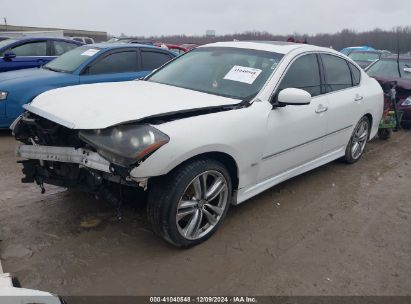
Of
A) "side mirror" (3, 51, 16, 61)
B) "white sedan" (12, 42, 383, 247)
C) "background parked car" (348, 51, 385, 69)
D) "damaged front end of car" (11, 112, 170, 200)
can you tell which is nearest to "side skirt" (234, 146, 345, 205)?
"white sedan" (12, 42, 383, 247)

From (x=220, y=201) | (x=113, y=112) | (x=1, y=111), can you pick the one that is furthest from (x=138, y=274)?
(x=1, y=111)

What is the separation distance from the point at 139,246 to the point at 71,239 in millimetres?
579

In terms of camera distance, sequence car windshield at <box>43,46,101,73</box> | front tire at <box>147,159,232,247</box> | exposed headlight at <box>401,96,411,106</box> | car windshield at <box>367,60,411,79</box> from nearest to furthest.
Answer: front tire at <box>147,159,232,247</box>, car windshield at <box>43,46,101,73</box>, exposed headlight at <box>401,96,411,106</box>, car windshield at <box>367,60,411,79</box>

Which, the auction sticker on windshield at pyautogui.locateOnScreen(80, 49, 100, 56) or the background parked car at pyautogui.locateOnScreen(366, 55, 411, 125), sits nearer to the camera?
the auction sticker on windshield at pyautogui.locateOnScreen(80, 49, 100, 56)

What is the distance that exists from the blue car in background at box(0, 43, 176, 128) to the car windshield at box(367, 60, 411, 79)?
454cm

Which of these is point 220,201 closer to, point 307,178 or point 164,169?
point 164,169

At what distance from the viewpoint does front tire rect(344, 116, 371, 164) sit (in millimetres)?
5129

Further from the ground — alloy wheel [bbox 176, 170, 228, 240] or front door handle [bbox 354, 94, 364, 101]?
front door handle [bbox 354, 94, 364, 101]

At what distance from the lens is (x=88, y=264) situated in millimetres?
2893

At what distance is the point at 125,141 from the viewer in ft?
8.53

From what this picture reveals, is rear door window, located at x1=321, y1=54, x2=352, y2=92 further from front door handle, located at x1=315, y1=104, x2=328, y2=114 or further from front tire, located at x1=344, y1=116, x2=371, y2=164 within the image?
front tire, located at x1=344, y1=116, x2=371, y2=164

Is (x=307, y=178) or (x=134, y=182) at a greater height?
(x=134, y=182)

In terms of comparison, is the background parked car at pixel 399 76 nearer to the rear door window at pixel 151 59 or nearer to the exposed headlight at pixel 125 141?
the rear door window at pixel 151 59

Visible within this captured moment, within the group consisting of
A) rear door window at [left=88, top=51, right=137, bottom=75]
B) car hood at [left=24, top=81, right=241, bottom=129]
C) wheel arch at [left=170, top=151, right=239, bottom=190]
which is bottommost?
wheel arch at [left=170, top=151, right=239, bottom=190]
